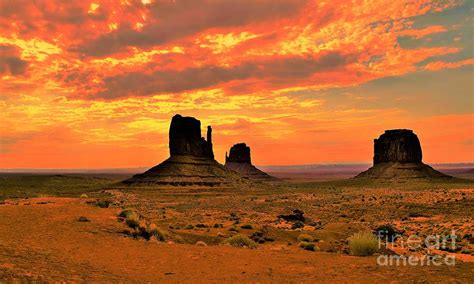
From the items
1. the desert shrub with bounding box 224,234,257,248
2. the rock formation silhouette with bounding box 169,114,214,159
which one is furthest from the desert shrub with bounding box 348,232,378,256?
the rock formation silhouette with bounding box 169,114,214,159

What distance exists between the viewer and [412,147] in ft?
458

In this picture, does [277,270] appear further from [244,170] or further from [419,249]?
[244,170]

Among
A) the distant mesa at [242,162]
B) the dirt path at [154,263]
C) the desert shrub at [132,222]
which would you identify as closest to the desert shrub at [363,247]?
the dirt path at [154,263]

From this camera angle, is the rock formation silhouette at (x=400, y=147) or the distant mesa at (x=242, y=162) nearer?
the rock formation silhouette at (x=400, y=147)

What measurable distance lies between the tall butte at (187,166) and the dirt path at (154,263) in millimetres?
85520

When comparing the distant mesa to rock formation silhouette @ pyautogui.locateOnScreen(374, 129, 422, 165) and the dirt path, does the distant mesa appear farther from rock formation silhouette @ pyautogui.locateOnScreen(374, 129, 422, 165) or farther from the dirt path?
the dirt path

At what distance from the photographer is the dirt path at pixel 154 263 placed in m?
10.3

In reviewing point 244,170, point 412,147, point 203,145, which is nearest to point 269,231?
point 203,145

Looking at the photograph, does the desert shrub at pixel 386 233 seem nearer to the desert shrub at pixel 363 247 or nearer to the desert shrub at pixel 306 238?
the desert shrub at pixel 306 238

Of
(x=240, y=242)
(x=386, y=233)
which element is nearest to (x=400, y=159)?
(x=386, y=233)

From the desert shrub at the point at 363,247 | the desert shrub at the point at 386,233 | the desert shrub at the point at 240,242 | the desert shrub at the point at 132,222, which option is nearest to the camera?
the desert shrub at the point at 363,247

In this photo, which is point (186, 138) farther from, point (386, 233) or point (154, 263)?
point (154, 263)

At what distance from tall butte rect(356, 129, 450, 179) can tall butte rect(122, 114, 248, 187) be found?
5945 centimetres

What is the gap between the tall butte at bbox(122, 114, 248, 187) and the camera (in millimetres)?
103938
